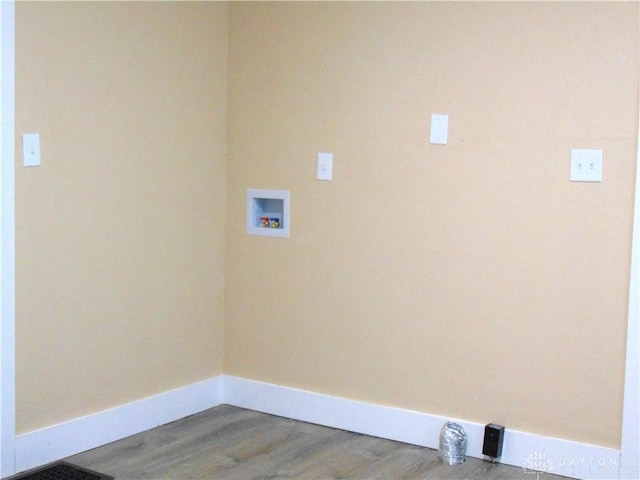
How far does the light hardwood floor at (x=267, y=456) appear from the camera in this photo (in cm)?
288

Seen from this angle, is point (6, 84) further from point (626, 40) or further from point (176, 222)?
point (626, 40)

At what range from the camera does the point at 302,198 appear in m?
3.50

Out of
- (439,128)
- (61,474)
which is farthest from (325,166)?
(61,474)

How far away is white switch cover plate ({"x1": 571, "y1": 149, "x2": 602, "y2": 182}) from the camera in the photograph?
9.26 feet

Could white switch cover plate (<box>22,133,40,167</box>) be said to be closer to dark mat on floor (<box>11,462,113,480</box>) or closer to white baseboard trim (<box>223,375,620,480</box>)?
dark mat on floor (<box>11,462,113,480</box>)

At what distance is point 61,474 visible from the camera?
2791 millimetres

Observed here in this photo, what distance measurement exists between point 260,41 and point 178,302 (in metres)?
1.24

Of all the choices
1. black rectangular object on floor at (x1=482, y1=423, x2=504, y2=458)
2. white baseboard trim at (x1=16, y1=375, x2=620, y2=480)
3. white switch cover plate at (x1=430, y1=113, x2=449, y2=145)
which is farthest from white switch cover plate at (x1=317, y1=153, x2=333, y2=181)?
black rectangular object on floor at (x1=482, y1=423, x2=504, y2=458)

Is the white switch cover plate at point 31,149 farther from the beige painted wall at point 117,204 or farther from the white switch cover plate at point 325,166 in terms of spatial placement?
the white switch cover plate at point 325,166

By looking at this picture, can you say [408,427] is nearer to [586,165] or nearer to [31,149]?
[586,165]

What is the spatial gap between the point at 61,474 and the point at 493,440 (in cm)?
159

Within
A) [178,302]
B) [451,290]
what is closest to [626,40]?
[451,290]

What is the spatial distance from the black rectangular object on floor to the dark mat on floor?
4.58 feet

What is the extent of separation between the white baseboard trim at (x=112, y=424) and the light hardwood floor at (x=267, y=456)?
5 cm
